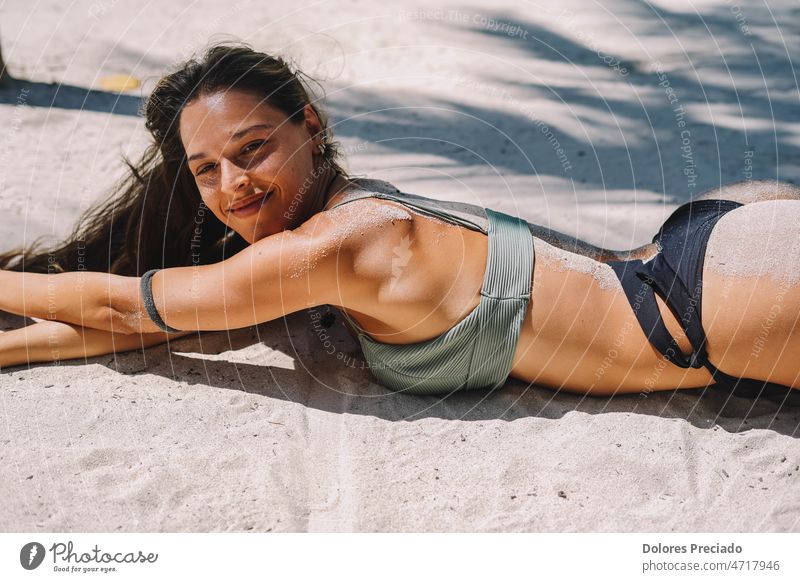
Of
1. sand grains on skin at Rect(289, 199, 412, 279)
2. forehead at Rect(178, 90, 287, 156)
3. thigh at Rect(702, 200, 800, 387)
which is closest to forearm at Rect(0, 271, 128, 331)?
forehead at Rect(178, 90, 287, 156)

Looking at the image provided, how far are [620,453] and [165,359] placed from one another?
1406mm

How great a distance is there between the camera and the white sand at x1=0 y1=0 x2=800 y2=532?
2.34 meters

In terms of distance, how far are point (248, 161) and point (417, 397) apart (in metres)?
0.85

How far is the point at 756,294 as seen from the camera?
7.94 ft

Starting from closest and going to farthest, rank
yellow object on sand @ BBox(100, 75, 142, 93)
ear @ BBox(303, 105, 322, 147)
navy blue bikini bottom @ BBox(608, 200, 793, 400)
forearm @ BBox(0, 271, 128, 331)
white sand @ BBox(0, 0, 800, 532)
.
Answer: white sand @ BBox(0, 0, 800, 532) → navy blue bikini bottom @ BBox(608, 200, 793, 400) → forearm @ BBox(0, 271, 128, 331) → ear @ BBox(303, 105, 322, 147) → yellow object on sand @ BBox(100, 75, 142, 93)

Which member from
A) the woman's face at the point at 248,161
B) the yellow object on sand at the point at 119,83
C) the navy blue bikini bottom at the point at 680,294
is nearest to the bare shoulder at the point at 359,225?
the woman's face at the point at 248,161

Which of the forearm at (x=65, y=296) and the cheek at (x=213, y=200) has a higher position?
the cheek at (x=213, y=200)

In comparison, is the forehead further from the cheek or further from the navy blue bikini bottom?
the navy blue bikini bottom

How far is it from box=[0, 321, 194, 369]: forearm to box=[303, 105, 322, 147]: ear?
0.83 meters

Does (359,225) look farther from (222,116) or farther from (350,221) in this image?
(222,116)

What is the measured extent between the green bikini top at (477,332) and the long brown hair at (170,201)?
425 millimetres

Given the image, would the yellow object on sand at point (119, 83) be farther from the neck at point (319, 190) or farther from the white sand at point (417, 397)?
the neck at point (319, 190)

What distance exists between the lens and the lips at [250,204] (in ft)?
8.52

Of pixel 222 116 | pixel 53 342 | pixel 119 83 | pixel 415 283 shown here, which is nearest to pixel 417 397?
pixel 415 283
